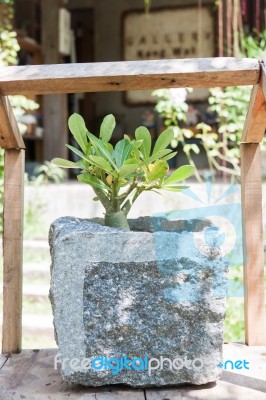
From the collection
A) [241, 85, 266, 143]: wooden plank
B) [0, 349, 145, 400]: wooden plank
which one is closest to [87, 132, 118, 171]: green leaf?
[241, 85, 266, 143]: wooden plank

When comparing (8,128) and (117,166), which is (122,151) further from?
(8,128)

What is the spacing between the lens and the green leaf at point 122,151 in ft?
4.85

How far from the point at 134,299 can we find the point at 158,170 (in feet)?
1.16

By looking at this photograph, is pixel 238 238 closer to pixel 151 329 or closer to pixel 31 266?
pixel 151 329

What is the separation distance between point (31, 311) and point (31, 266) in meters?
0.34

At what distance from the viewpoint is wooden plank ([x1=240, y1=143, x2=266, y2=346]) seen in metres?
1.67

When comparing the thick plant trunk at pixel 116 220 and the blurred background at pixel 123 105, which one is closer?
the thick plant trunk at pixel 116 220

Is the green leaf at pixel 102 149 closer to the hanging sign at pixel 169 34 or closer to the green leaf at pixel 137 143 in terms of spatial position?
the green leaf at pixel 137 143

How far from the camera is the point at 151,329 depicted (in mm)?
1370

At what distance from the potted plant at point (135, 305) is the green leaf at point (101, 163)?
0.16m

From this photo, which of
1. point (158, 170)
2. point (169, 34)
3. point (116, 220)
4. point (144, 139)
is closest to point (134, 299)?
point (116, 220)

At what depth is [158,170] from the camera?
1465 mm

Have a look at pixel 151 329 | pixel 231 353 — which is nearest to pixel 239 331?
pixel 231 353

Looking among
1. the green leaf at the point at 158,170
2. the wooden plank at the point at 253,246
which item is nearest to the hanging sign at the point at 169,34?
the wooden plank at the point at 253,246
